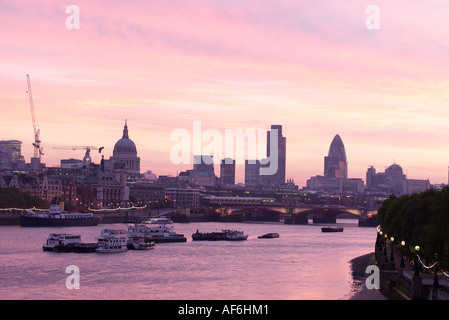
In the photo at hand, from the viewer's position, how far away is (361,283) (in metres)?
52.5

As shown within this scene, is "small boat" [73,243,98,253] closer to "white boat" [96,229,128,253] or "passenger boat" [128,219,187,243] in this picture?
"white boat" [96,229,128,253]

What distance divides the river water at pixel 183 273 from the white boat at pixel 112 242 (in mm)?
1167

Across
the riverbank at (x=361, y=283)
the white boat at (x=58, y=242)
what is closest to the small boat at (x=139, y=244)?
the white boat at (x=58, y=242)

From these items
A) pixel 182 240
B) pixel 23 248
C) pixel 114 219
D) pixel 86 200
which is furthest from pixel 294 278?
pixel 86 200

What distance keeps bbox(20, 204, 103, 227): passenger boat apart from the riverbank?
6401 centimetres

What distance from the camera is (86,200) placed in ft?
592

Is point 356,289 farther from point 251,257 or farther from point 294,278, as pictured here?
point 251,257

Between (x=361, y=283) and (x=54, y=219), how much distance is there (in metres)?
82.1

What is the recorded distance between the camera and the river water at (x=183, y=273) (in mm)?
46188

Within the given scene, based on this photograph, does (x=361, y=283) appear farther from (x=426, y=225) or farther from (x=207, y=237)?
(x=207, y=237)

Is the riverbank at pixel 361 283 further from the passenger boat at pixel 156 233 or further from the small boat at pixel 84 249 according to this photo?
the passenger boat at pixel 156 233

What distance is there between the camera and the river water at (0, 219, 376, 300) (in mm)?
46188

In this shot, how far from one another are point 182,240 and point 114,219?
6201 centimetres

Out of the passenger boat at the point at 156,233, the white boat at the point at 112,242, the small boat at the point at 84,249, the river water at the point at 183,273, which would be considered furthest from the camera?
the passenger boat at the point at 156,233
